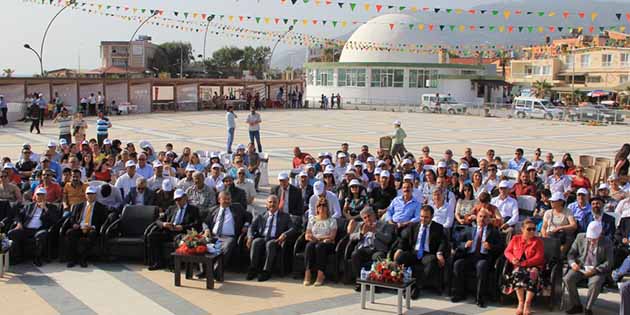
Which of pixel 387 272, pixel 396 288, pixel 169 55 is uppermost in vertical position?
pixel 169 55

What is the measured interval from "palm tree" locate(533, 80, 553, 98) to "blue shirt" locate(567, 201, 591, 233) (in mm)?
65066

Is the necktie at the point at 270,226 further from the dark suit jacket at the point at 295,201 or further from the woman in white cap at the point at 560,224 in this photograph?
the woman in white cap at the point at 560,224

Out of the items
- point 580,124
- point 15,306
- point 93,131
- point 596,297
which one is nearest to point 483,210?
point 596,297

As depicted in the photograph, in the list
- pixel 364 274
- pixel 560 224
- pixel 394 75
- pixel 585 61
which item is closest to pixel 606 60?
pixel 585 61

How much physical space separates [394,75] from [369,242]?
5877 cm

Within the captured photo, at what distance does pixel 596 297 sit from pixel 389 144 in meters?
11.9

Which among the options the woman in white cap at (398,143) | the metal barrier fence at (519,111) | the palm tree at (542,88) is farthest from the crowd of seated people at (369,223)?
the palm tree at (542,88)

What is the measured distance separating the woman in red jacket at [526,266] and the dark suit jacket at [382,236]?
149 cm

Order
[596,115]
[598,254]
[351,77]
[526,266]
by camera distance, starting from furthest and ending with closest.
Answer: [351,77] < [596,115] < [598,254] < [526,266]

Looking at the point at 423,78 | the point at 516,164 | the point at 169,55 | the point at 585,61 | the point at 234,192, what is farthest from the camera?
the point at 169,55

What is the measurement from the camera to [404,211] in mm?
8922

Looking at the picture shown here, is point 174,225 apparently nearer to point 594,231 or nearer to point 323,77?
point 594,231

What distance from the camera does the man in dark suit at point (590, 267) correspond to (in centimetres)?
735

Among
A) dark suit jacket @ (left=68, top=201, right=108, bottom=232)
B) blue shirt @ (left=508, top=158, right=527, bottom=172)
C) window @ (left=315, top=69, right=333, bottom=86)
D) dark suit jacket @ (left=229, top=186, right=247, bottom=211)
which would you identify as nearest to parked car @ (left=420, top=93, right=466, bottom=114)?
window @ (left=315, top=69, right=333, bottom=86)
